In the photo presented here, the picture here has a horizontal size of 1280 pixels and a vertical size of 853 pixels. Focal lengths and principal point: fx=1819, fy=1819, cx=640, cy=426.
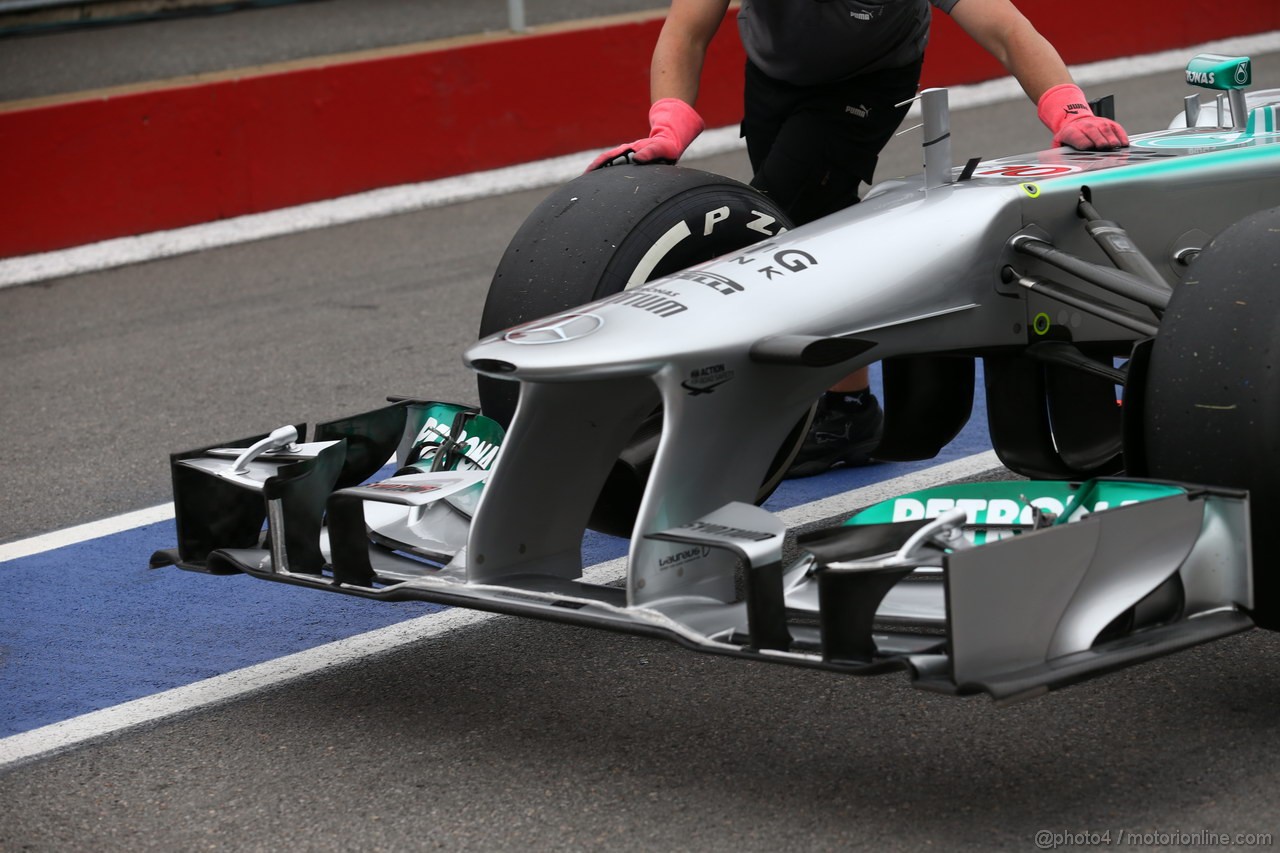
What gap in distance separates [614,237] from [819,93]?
119 cm

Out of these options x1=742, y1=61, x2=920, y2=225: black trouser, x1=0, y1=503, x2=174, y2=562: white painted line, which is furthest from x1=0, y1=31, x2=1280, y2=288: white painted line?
x1=742, y1=61, x2=920, y2=225: black trouser

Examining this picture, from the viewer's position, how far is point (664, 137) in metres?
4.20

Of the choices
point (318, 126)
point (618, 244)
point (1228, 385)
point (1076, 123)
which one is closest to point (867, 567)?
point (1228, 385)

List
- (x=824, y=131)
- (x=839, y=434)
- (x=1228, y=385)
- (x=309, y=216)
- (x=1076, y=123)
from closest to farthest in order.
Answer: (x=1228, y=385) < (x=1076, y=123) < (x=824, y=131) < (x=839, y=434) < (x=309, y=216)

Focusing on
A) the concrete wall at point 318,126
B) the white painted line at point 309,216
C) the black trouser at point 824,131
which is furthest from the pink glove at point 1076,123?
the concrete wall at point 318,126

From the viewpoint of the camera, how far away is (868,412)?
194 inches

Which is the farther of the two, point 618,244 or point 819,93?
point 819,93

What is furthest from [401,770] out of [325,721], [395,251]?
[395,251]

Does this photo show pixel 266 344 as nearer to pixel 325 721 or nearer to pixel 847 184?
pixel 847 184

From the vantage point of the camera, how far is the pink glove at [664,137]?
4.12 meters

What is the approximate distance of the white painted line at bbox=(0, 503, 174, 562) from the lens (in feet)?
15.1

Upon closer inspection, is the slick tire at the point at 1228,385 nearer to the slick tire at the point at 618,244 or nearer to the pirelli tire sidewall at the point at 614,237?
the slick tire at the point at 618,244

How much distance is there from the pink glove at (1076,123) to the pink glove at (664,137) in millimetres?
802

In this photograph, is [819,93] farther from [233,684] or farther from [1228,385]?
[233,684]
